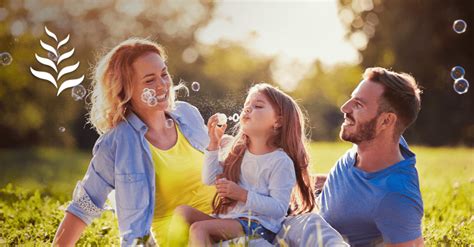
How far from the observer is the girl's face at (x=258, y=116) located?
326cm

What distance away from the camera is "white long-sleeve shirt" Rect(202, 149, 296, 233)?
308cm

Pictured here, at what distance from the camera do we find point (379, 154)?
3357 millimetres

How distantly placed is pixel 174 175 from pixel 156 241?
1.07ft

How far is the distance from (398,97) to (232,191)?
37.0 inches

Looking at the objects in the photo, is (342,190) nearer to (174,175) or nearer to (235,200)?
(235,200)

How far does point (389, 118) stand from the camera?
3.37 meters

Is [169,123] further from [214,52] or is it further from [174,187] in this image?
[214,52]

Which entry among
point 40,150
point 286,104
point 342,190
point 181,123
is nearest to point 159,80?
point 181,123

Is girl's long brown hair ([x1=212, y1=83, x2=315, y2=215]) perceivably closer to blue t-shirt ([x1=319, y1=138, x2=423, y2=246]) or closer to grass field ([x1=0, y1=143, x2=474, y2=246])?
blue t-shirt ([x1=319, y1=138, x2=423, y2=246])

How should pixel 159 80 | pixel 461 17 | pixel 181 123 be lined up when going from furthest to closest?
pixel 461 17, pixel 181 123, pixel 159 80

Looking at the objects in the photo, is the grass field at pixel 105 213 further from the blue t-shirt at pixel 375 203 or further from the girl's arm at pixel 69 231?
the girl's arm at pixel 69 231

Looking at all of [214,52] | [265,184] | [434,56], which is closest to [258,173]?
[265,184]

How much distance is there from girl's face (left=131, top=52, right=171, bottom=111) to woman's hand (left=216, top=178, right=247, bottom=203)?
55cm

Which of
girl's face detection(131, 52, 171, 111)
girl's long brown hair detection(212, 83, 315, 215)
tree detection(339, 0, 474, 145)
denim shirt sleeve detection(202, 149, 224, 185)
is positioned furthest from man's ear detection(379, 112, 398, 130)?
tree detection(339, 0, 474, 145)
